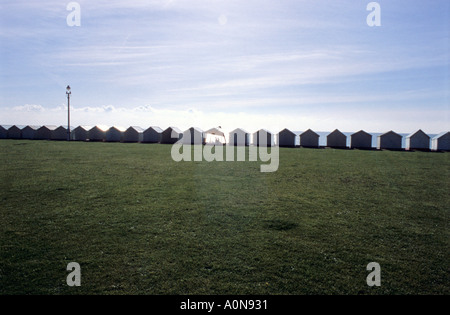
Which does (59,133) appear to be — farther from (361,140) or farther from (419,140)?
(419,140)

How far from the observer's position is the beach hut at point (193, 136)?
52.6 meters

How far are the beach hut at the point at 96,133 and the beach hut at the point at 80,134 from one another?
2.77 feet

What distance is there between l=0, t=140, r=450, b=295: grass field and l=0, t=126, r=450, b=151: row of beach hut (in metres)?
36.6

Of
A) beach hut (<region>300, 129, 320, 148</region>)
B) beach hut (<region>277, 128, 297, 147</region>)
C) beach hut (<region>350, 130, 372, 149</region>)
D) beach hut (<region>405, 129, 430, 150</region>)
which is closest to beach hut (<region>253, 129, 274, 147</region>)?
beach hut (<region>277, 128, 297, 147</region>)

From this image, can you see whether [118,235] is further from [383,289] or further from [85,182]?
[85,182]

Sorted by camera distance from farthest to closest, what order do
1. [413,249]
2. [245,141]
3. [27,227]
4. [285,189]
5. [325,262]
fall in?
[245,141] < [285,189] < [27,227] < [413,249] < [325,262]

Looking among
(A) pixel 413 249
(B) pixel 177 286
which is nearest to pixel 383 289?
(A) pixel 413 249

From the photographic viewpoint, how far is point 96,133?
57344 millimetres

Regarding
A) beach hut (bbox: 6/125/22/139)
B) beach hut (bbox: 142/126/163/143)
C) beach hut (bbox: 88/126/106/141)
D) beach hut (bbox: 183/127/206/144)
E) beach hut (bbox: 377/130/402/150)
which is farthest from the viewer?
beach hut (bbox: 6/125/22/139)

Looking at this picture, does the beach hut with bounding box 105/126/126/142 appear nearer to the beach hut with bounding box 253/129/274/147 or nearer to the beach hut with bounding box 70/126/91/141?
the beach hut with bounding box 70/126/91/141

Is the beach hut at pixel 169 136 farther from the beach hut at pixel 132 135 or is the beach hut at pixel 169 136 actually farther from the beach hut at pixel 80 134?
the beach hut at pixel 80 134

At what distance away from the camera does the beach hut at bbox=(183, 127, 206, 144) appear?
5256 cm
